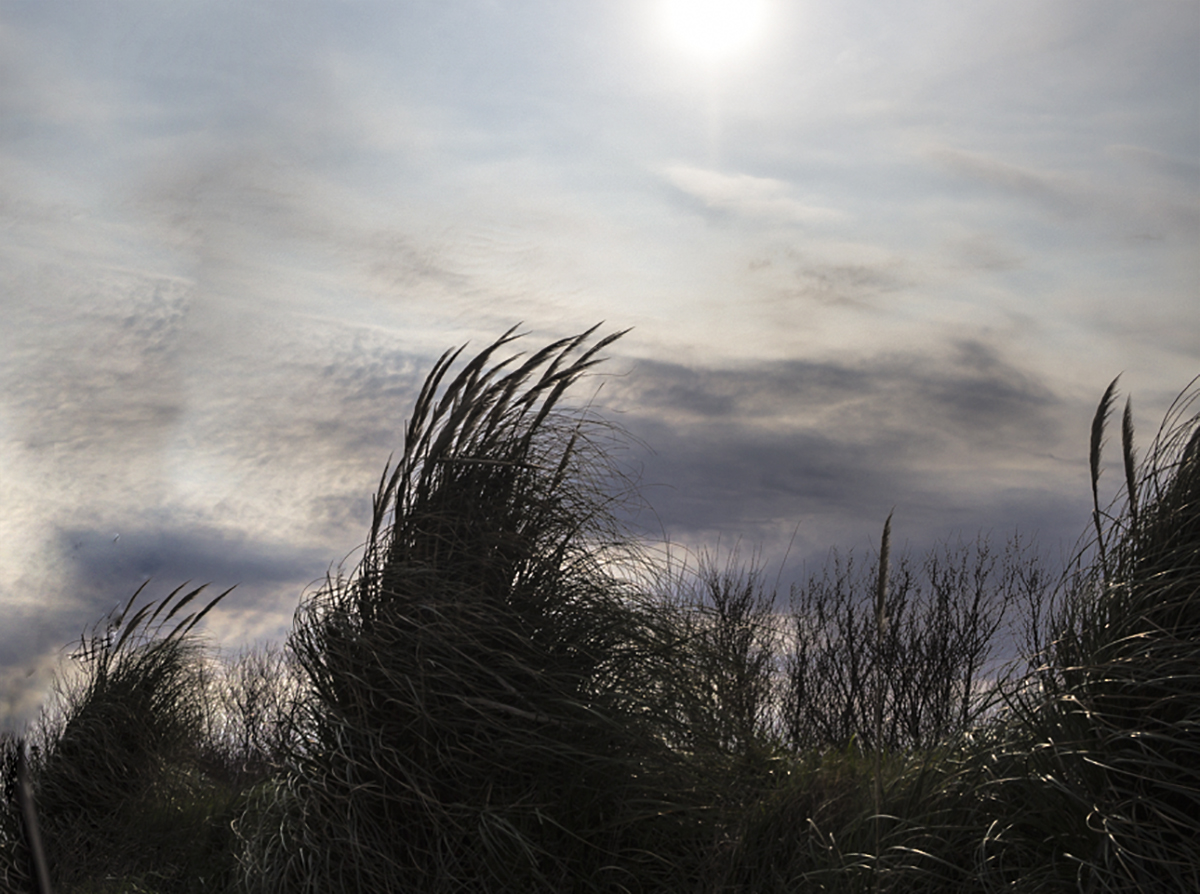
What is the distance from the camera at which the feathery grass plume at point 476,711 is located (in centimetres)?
338

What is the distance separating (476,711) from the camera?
345cm

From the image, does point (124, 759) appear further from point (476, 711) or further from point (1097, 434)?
point (1097, 434)

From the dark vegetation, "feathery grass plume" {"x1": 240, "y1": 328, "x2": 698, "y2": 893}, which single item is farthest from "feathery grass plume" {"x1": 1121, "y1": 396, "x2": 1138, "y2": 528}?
"feathery grass plume" {"x1": 240, "y1": 328, "x2": 698, "y2": 893}

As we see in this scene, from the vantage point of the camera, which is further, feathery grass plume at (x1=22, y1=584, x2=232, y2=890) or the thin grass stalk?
feathery grass plume at (x1=22, y1=584, x2=232, y2=890)

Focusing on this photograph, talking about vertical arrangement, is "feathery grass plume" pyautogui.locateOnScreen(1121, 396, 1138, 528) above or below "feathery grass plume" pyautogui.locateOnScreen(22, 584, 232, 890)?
above

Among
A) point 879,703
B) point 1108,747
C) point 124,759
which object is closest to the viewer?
point 1108,747

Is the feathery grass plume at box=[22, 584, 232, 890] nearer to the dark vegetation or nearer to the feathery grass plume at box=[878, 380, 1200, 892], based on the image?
the dark vegetation

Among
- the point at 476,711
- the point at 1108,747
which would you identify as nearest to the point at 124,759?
the point at 476,711

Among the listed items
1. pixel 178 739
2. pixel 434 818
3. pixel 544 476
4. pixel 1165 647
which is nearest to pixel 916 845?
pixel 1165 647

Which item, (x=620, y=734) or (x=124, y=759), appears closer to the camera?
(x=620, y=734)

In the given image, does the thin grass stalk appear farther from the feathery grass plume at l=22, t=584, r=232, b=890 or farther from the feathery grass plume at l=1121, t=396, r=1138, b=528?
the feathery grass plume at l=22, t=584, r=232, b=890

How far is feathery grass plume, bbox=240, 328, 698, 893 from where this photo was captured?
3.38 metres

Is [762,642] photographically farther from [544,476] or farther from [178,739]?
[178,739]

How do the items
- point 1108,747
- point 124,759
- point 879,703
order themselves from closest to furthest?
point 1108,747, point 879,703, point 124,759
